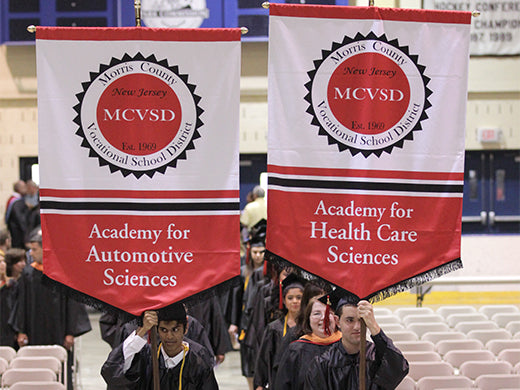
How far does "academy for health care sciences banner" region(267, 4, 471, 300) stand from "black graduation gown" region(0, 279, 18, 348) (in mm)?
5462

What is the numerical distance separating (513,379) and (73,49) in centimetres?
438

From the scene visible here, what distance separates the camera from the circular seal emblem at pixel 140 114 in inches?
188

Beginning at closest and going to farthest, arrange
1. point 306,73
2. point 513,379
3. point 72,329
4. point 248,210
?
point 306,73
point 513,379
point 72,329
point 248,210

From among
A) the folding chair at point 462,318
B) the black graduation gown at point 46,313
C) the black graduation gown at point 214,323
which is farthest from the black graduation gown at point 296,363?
the folding chair at point 462,318

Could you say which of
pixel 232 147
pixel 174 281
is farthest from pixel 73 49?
pixel 174 281

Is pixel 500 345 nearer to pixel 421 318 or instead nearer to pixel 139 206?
pixel 421 318

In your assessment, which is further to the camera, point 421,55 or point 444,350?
point 444,350

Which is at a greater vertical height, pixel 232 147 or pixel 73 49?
pixel 73 49

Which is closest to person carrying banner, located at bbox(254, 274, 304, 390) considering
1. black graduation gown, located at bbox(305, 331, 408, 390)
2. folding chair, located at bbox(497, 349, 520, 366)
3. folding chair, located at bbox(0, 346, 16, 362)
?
black graduation gown, located at bbox(305, 331, 408, 390)

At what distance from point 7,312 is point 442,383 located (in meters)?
4.97

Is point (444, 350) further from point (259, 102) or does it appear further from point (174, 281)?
point (259, 102)

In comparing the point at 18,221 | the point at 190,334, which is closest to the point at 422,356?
the point at 190,334

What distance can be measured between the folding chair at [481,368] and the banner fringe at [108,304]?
331 cm

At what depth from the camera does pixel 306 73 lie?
15.4 feet
